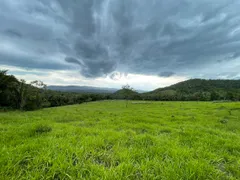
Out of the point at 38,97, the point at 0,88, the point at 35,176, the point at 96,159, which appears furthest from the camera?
the point at 38,97

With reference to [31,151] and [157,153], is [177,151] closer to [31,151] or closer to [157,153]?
[157,153]

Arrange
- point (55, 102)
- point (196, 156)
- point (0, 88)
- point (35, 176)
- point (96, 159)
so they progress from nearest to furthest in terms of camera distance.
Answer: point (35, 176), point (96, 159), point (196, 156), point (0, 88), point (55, 102)

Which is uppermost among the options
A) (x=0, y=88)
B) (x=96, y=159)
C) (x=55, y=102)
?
(x=0, y=88)

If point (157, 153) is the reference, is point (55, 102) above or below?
below

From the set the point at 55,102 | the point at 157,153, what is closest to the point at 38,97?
the point at 55,102

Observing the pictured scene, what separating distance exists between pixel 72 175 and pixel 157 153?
2219mm

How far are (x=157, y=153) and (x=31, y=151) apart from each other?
3332mm

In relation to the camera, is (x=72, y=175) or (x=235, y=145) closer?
(x=72, y=175)

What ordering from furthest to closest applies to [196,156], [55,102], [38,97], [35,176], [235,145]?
[55,102] < [38,97] < [235,145] < [196,156] < [35,176]

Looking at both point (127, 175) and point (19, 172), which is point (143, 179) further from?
point (19, 172)

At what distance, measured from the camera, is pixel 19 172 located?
7.64ft

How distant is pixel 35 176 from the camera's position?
2227 mm

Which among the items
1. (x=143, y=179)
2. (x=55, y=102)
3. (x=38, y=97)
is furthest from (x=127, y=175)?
(x=55, y=102)

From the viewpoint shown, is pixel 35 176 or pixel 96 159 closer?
pixel 35 176
